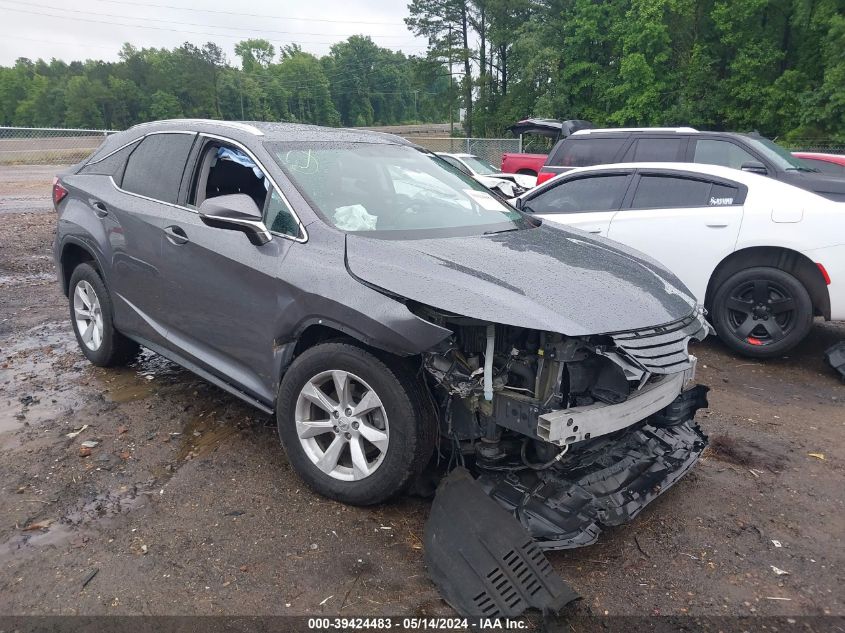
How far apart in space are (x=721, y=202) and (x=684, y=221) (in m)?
0.34

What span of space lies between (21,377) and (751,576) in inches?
198

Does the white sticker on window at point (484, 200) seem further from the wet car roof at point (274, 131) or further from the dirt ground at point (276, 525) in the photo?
the dirt ground at point (276, 525)

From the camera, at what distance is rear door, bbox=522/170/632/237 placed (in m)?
6.17

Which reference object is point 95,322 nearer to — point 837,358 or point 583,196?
point 583,196

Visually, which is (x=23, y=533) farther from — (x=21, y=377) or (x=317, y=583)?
(x=21, y=377)

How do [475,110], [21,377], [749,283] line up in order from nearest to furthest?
1. [21,377]
2. [749,283]
3. [475,110]

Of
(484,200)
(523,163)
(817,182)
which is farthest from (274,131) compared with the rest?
(523,163)

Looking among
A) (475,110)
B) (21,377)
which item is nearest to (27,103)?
(475,110)

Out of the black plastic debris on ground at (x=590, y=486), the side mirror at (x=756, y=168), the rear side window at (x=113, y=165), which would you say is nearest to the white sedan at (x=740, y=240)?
the side mirror at (x=756, y=168)

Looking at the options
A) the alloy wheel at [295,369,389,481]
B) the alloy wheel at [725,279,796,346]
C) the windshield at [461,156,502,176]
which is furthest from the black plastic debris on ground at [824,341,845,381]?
the windshield at [461,156,502,176]

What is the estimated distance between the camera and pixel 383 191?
12.1 ft

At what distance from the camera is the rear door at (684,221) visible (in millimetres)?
5523

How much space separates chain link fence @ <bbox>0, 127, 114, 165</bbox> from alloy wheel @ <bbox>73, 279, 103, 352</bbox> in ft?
53.8

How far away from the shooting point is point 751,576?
8.97 feet
